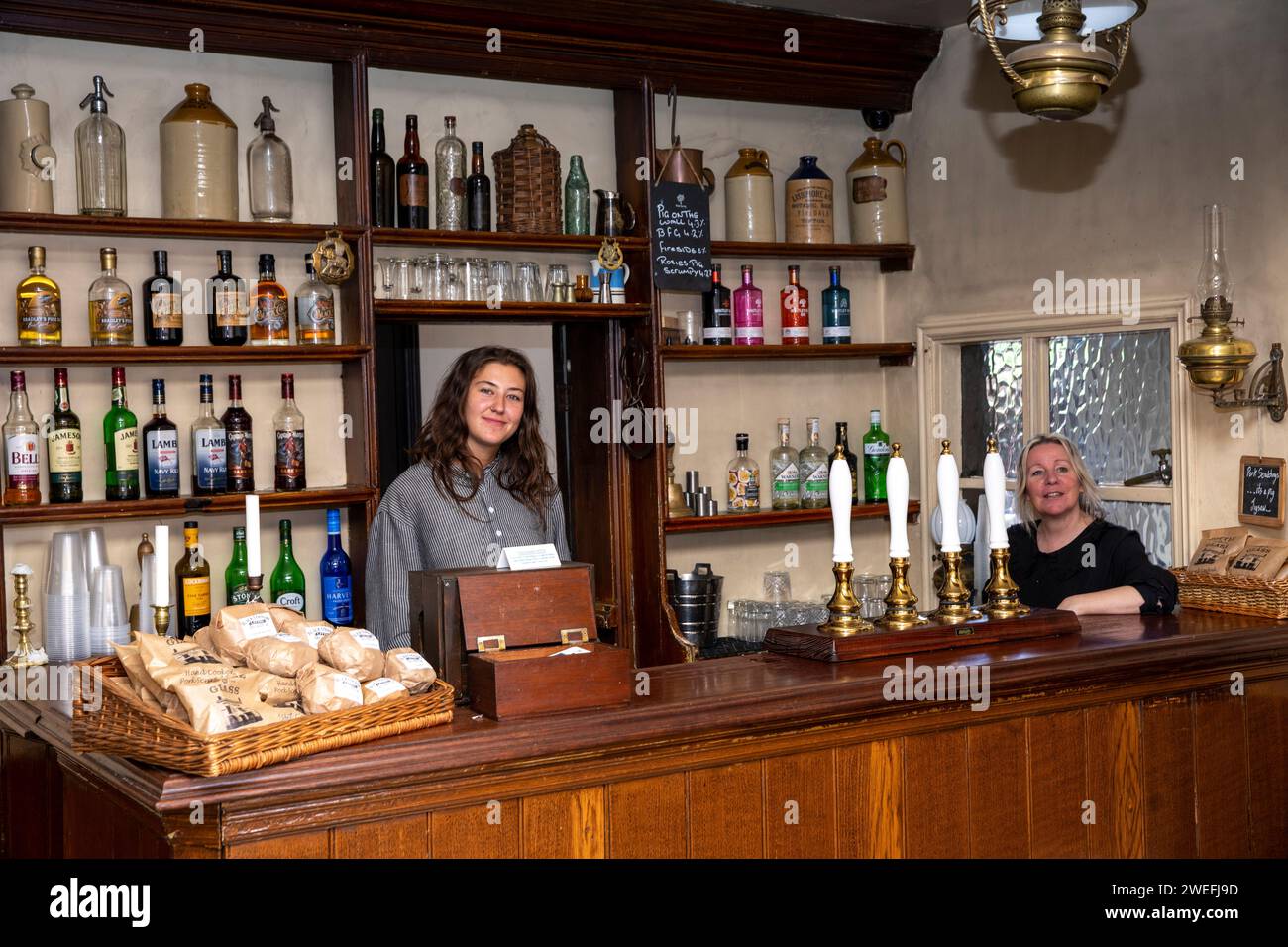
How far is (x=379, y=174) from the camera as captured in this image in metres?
4.04

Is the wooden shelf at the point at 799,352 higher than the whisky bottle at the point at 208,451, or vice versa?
the wooden shelf at the point at 799,352

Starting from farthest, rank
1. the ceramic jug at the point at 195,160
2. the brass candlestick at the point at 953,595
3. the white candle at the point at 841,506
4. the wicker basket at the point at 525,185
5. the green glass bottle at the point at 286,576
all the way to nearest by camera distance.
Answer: the wicker basket at the point at 525,185, the green glass bottle at the point at 286,576, the ceramic jug at the point at 195,160, the brass candlestick at the point at 953,595, the white candle at the point at 841,506

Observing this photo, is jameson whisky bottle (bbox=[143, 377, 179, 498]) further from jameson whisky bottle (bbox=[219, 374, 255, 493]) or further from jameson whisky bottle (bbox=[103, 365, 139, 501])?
jameson whisky bottle (bbox=[219, 374, 255, 493])

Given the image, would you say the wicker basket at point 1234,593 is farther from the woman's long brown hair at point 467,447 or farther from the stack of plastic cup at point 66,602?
the stack of plastic cup at point 66,602

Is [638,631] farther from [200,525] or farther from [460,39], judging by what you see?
[460,39]

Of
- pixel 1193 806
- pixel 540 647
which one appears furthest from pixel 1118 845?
pixel 540 647

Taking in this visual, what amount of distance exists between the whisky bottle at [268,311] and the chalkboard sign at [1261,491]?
275 centimetres

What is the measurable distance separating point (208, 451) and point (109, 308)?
0.47 m

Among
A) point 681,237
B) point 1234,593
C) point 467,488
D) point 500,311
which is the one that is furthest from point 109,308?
point 1234,593

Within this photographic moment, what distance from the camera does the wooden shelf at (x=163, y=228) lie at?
3.58m

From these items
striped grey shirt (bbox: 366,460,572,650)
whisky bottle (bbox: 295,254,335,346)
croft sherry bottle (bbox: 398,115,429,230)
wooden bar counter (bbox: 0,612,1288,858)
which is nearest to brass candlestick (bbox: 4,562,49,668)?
wooden bar counter (bbox: 0,612,1288,858)

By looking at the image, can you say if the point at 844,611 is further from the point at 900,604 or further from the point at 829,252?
the point at 829,252

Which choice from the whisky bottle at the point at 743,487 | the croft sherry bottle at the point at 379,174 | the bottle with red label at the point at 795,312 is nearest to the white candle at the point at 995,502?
the whisky bottle at the point at 743,487

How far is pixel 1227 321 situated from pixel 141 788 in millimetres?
3042
